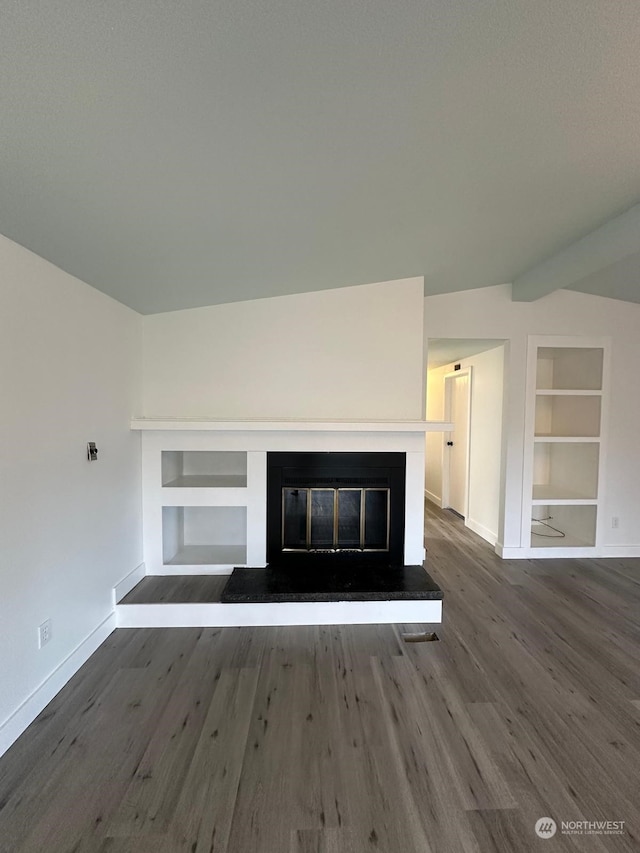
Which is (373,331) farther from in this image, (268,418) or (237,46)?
(237,46)

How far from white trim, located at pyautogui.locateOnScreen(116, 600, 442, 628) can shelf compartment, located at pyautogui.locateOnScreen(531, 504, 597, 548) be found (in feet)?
6.23

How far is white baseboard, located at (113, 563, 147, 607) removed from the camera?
246 centimetres

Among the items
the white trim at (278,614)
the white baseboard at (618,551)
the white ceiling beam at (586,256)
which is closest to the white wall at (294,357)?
the white ceiling beam at (586,256)

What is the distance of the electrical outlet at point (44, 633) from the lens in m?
1.79

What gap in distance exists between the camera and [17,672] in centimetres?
166

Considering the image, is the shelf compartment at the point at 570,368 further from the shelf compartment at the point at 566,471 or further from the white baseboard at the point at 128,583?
the white baseboard at the point at 128,583

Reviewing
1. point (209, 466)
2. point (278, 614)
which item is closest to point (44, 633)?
point (278, 614)

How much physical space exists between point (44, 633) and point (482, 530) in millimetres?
3920

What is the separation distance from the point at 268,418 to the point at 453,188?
1.81 metres

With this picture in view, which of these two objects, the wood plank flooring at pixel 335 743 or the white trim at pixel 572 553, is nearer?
the wood plank flooring at pixel 335 743

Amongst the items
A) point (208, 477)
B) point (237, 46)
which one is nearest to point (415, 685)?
point (208, 477)

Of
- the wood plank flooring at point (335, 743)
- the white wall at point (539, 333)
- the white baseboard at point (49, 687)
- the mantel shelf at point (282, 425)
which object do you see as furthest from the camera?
the white wall at point (539, 333)

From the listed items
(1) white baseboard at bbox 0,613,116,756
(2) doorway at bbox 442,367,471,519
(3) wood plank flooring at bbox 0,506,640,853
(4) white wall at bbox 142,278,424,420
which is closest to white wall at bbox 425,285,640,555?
(4) white wall at bbox 142,278,424,420

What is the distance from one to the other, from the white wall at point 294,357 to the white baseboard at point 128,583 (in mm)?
1109
